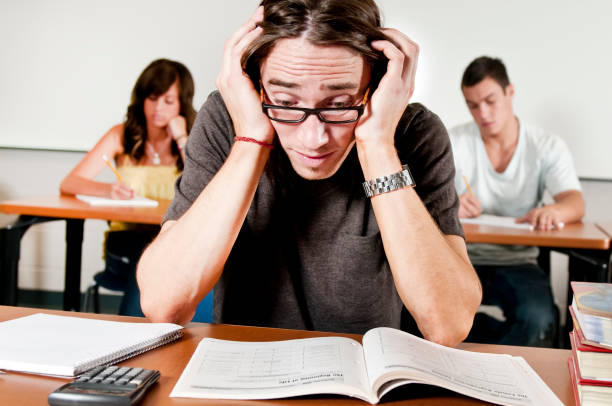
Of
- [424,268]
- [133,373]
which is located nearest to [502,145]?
[424,268]

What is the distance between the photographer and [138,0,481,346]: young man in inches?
41.1

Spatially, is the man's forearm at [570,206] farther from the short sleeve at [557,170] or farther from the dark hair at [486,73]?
the dark hair at [486,73]

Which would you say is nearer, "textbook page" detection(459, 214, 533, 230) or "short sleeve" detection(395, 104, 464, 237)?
"short sleeve" detection(395, 104, 464, 237)

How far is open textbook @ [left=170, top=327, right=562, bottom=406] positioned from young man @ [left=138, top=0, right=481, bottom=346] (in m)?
0.16

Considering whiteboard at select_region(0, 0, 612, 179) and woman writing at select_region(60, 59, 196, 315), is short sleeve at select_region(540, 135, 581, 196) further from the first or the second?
woman writing at select_region(60, 59, 196, 315)

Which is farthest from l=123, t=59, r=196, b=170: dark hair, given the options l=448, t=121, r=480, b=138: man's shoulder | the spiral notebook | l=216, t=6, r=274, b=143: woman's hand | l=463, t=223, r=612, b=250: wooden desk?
the spiral notebook

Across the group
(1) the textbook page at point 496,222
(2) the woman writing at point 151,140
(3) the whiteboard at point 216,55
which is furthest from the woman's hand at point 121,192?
(1) the textbook page at point 496,222

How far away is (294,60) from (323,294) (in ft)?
1.55

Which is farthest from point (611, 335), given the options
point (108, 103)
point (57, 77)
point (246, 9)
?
point (57, 77)

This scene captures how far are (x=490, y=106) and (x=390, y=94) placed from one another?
6.12 ft

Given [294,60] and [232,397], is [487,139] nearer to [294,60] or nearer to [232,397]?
[294,60]

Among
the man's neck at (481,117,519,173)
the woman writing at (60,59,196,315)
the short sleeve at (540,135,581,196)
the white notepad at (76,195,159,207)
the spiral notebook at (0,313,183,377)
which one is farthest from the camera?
the woman writing at (60,59,196,315)

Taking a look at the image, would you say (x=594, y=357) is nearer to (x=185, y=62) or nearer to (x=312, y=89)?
(x=312, y=89)

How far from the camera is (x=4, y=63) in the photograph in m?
3.69
